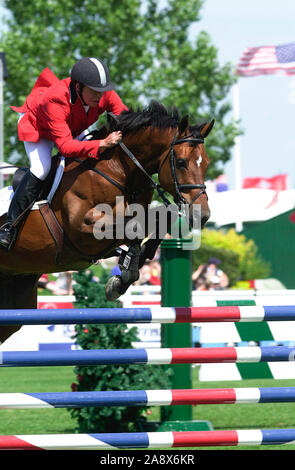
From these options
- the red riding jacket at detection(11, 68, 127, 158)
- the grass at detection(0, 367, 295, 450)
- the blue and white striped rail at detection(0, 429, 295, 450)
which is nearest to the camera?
the blue and white striped rail at detection(0, 429, 295, 450)

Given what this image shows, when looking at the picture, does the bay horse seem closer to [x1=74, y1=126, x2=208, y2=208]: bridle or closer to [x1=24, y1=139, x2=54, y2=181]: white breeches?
[x1=74, y1=126, x2=208, y2=208]: bridle

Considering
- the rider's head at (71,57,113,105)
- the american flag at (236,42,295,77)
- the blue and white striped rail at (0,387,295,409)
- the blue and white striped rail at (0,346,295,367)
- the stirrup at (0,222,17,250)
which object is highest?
the american flag at (236,42,295,77)

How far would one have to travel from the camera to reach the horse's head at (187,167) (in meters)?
4.73

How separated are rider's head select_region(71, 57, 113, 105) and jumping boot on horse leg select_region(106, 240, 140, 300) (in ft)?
3.27

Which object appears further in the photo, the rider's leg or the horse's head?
the rider's leg

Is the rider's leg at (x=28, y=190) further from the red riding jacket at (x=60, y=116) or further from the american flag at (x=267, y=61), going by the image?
the american flag at (x=267, y=61)

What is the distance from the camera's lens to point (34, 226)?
510 cm

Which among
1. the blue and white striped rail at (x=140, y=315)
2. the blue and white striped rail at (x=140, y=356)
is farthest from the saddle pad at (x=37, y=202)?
the blue and white striped rail at (x=140, y=356)

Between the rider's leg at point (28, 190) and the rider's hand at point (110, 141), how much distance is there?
406 millimetres

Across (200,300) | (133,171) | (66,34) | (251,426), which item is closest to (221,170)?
(66,34)

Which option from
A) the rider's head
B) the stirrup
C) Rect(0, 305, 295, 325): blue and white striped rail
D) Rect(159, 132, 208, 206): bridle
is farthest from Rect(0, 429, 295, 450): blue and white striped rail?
the rider's head

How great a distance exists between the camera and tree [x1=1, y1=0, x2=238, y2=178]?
83.3 feet
